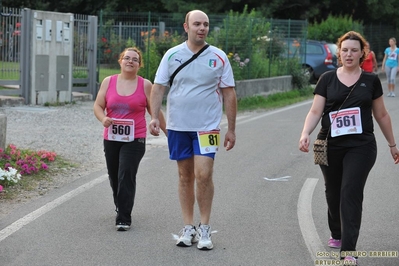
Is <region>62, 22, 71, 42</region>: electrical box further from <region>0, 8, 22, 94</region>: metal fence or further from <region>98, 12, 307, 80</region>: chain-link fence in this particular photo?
<region>98, 12, 307, 80</region>: chain-link fence

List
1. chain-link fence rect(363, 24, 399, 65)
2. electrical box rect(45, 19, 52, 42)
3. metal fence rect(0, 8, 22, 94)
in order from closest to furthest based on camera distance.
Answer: metal fence rect(0, 8, 22, 94) < electrical box rect(45, 19, 52, 42) < chain-link fence rect(363, 24, 399, 65)

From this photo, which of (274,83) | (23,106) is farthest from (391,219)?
(274,83)

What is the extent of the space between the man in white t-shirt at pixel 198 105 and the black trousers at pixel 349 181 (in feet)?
3.07

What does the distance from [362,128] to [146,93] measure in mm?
2325

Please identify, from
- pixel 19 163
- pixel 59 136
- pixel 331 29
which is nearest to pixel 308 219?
pixel 19 163

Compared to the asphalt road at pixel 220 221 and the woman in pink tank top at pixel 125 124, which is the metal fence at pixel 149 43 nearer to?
the asphalt road at pixel 220 221

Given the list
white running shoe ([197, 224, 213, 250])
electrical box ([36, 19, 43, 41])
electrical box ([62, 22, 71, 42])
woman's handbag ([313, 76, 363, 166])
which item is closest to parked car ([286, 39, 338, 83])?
electrical box ([62, 22, 71, 42])

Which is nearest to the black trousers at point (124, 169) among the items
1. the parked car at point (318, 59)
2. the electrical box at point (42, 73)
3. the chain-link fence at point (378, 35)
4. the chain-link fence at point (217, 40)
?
the electrical box at point (42, 73)

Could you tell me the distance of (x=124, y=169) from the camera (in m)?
7.53

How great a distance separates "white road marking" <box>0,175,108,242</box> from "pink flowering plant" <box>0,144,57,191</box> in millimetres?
761

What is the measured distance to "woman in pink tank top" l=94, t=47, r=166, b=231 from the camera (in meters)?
7.53

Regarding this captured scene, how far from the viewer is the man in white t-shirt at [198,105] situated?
6.66 metres

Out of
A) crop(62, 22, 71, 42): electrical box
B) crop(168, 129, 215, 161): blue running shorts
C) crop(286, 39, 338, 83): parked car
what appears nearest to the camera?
crop(168, 129, 215, 161): blue running shorts

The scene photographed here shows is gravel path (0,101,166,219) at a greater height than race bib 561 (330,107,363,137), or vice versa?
race bib 561 (330,107,363,137)
